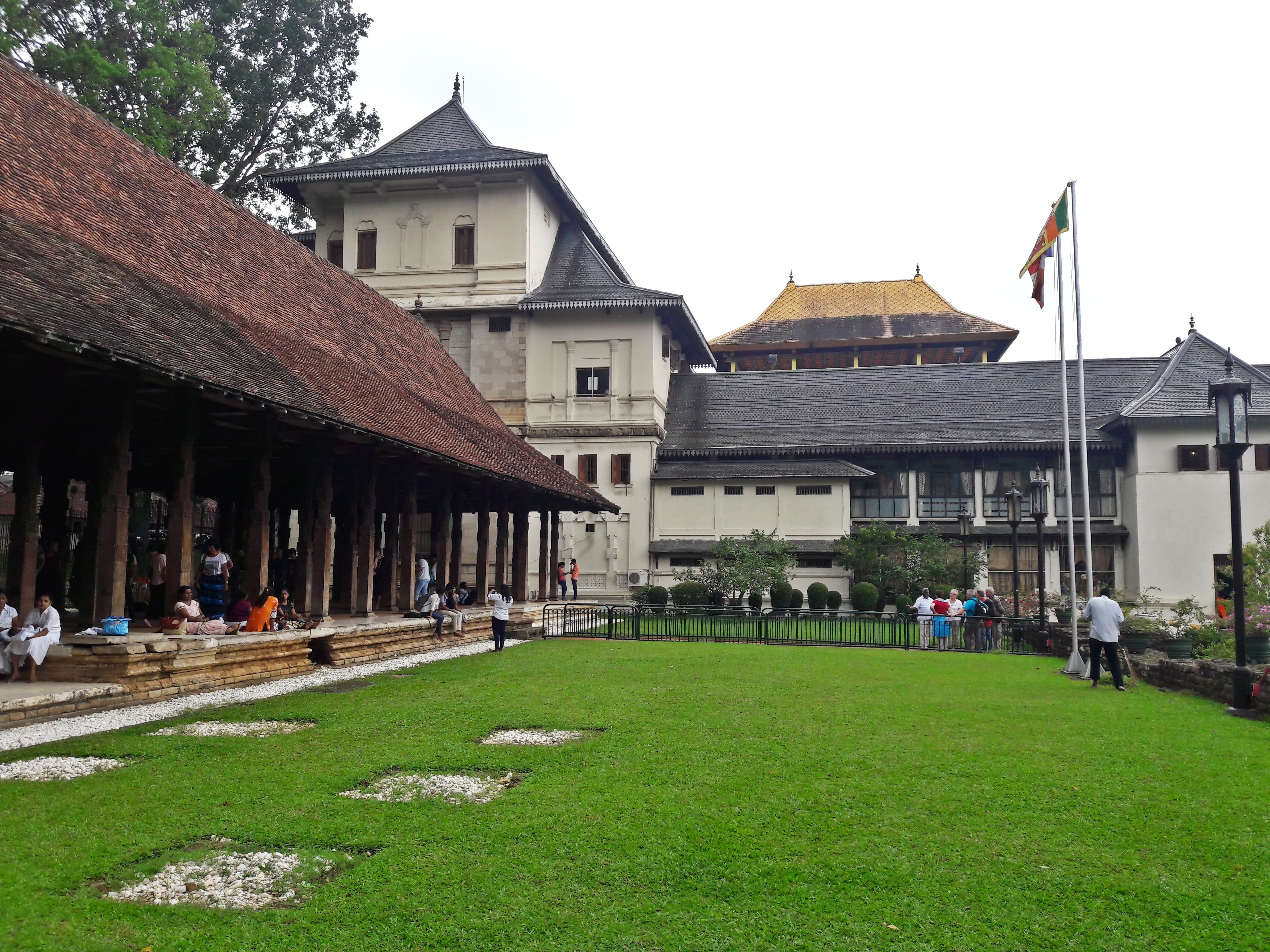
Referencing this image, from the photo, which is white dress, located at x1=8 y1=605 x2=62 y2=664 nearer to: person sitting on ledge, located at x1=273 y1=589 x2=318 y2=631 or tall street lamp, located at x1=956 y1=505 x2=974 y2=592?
person sitting on ledge, located at x1=273 y1=589 x2=318 y2=631

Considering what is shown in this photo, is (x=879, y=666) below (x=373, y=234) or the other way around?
below

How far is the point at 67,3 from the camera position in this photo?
28969 mm

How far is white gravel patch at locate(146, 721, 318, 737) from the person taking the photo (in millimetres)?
9086

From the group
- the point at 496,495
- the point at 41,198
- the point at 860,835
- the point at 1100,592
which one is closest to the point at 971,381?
the point at 496,495

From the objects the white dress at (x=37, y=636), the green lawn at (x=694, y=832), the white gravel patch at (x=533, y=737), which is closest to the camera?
the green lawn at (x=694, y=832)

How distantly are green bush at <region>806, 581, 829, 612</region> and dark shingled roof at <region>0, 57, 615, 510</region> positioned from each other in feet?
46.3

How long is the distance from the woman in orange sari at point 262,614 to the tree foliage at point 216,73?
19473 millimetres

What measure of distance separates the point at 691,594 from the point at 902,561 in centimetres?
745

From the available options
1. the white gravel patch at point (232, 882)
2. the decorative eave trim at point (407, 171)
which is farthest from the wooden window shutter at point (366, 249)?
the white gravel patch at point (232, 882)

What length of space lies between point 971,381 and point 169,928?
42210 mm

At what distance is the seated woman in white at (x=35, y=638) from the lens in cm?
1076

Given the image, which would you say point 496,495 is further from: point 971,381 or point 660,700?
point 971,381

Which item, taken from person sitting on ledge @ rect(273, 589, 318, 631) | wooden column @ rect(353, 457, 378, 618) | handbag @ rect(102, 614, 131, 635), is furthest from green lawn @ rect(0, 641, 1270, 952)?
wooden column @ rect(353, 457, 378, 618)

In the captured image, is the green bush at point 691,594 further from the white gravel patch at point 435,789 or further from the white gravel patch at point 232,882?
the white gravel patch at point 232,882
